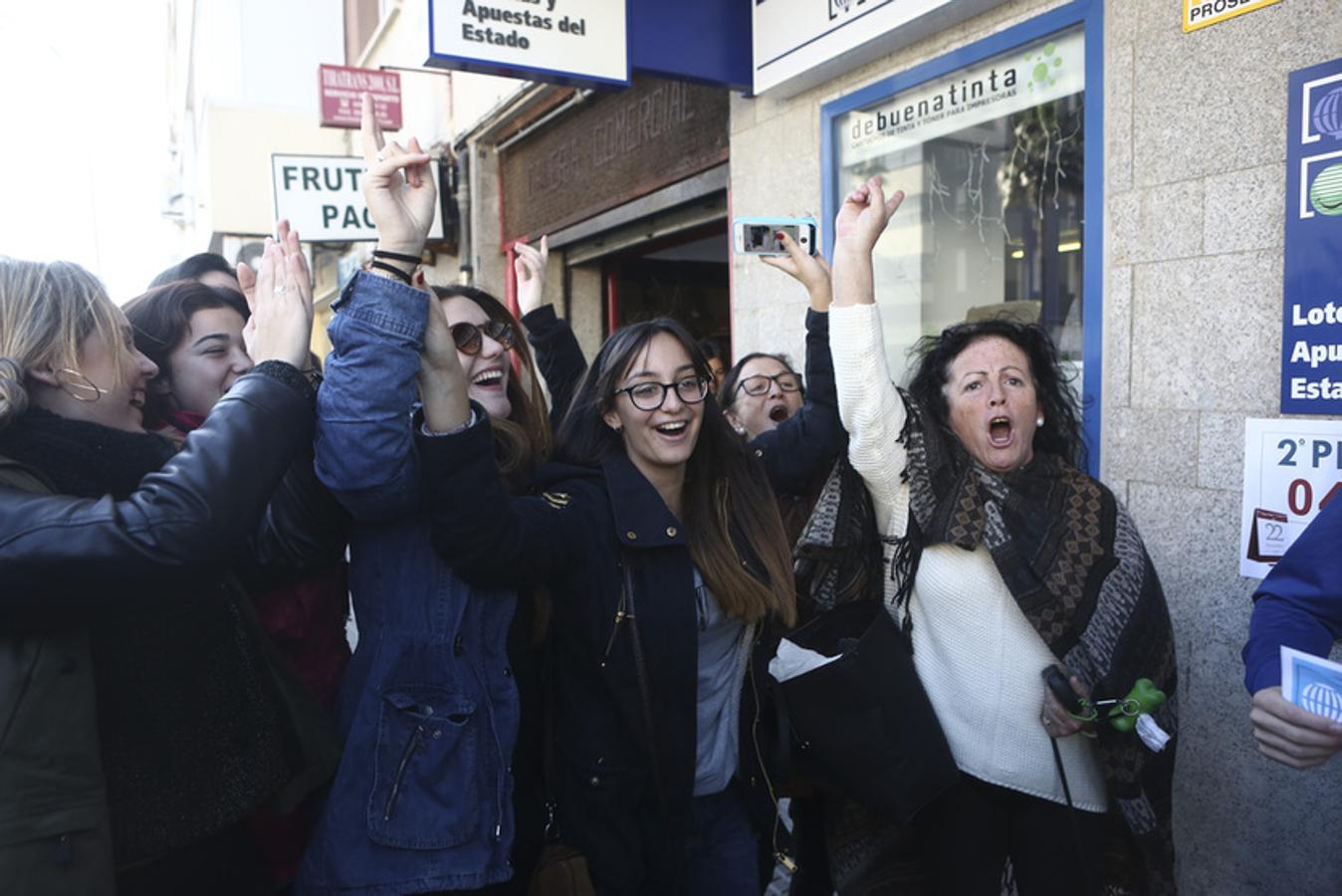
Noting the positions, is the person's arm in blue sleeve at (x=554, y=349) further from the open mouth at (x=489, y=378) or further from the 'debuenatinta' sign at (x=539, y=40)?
the 'debuenatinta' sign at (x=539, y=40)

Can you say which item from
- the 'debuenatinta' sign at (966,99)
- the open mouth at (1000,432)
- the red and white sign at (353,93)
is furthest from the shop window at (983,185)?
the red and white sign at (353,93)

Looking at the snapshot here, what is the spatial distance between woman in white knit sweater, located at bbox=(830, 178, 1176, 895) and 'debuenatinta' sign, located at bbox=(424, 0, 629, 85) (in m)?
2.60

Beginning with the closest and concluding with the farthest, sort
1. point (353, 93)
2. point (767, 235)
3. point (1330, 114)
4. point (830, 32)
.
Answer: point (1330, 114) < point (767, 235) < point (830, 32) < point (353, 93)

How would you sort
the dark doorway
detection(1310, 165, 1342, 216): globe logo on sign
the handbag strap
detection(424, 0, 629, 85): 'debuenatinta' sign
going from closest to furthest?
the handbag strap → detection(1310, 165, 1342, 216): globe logo on sign → detection(424, 0, 629, 85): 'debuenatinta' sign → the dark doorway

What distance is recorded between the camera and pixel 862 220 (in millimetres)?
2266

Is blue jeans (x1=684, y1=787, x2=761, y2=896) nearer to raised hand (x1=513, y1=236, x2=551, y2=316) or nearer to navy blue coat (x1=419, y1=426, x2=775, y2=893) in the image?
navy blue coat (x1=419, y1=426, x2=775, y2=893)

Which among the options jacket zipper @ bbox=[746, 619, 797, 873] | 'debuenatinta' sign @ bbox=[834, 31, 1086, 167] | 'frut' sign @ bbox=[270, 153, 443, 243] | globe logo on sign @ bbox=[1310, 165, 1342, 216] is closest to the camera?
jacket zipper @ bbox=[746, 619, 797, 873]

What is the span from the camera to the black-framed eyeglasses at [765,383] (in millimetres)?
3412

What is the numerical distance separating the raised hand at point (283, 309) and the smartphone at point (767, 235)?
4.07 feet

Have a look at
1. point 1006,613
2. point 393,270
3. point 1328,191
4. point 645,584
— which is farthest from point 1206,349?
point 393,270

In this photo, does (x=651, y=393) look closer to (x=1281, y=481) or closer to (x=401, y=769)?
(x=401, y=769)

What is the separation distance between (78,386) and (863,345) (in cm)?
160

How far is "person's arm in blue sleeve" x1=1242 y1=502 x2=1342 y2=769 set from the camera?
169cm

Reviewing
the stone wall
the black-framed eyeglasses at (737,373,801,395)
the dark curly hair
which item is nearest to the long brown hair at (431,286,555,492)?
the dark curly hair
